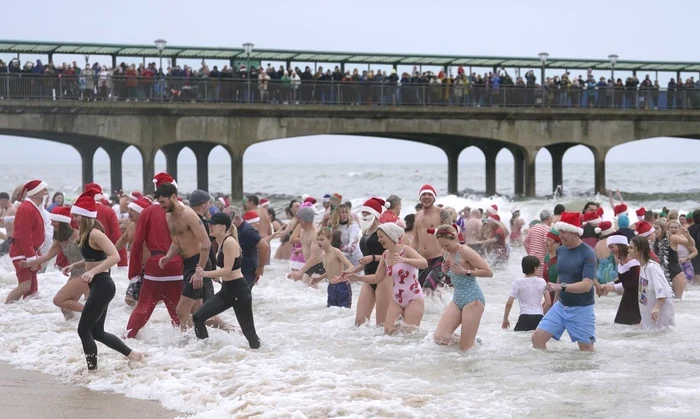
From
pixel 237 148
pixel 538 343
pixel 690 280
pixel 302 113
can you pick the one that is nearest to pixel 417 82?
pixel 302 113

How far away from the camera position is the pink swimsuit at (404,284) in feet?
34.7

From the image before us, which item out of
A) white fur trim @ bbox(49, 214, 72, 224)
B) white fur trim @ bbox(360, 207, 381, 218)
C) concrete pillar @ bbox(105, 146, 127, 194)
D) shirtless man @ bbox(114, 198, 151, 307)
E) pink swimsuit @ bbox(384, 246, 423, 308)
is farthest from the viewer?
concrete pillar @ bbox(105, 146, 127, 194)

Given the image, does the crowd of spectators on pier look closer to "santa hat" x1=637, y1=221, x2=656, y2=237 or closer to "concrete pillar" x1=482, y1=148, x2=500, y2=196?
"concrete pillar" x1=482, y1=148, x2=500, y2=196

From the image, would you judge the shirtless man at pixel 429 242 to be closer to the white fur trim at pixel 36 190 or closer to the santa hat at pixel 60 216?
the santa hat at pixel 60 216

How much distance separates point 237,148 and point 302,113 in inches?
104

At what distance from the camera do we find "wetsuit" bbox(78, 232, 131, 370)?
8648 mm

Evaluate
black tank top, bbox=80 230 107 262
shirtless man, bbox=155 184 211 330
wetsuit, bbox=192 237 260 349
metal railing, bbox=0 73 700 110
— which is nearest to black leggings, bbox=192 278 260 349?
wetsuit, bbox=192 237 260 349

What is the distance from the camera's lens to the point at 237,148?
37031 millimetres

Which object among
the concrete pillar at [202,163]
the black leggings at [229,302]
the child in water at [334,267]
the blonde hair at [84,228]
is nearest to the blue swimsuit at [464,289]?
the black leggings at [229,302]

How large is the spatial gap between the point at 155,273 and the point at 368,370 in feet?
7.80

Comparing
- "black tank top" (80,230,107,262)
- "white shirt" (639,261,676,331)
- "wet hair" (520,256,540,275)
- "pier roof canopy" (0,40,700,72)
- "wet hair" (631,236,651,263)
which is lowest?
"white shirt" (639,261,676,331)

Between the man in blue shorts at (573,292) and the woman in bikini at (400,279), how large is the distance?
1.42 meters

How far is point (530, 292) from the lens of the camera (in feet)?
35.1

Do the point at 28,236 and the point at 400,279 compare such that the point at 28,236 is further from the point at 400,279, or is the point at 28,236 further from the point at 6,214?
the point at 400,279
